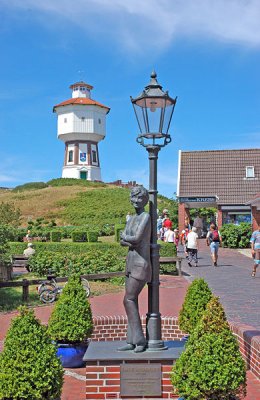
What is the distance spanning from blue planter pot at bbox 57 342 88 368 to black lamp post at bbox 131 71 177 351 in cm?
165

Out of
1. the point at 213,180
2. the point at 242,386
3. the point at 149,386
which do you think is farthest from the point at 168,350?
the point at 213,180

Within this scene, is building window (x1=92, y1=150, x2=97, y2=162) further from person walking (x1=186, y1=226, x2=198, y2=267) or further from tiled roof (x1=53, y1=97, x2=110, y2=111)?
person walking (x1=186, y1=226, x2=198, y2=267)

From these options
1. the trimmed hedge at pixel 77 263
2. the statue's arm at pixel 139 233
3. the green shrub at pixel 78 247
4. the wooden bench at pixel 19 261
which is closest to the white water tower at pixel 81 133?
the green shrub at pixel 78 247

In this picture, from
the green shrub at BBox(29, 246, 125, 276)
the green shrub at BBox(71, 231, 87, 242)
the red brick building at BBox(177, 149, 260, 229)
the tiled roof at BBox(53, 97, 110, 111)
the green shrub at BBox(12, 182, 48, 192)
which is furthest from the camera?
the green shrub at BBox(12, 182, 48, 192)

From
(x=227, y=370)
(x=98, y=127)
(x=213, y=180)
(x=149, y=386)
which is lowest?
(x=149, y=386)

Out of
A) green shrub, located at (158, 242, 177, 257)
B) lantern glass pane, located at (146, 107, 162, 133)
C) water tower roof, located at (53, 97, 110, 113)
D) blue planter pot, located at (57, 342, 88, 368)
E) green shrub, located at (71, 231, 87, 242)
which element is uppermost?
water tower roof, located at (53, 97, 110, 113)

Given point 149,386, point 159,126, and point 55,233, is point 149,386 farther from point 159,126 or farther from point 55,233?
point 55,233

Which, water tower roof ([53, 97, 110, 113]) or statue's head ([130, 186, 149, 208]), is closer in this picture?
statue's head ([130, 186, 149, 208])

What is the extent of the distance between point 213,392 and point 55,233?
26.1 m

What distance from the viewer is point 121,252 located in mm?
22281

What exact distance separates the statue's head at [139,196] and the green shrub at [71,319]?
2.15 m

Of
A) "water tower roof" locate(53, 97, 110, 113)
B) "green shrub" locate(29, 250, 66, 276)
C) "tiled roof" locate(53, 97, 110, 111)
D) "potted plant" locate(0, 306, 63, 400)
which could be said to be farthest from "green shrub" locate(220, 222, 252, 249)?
"tiled roof" locate(53, 97, 110, 111)

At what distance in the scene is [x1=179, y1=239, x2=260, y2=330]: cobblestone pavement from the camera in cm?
1134

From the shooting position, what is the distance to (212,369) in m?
4.89
